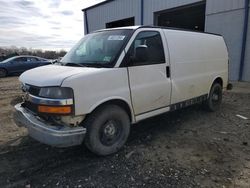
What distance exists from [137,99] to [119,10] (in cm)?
1583

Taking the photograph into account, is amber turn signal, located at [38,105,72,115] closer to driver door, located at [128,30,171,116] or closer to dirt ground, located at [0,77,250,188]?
dirt ground, located at [0,77,250,188]

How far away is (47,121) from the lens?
3.69 m

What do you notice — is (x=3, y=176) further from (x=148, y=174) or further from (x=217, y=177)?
(x=217, y=177)

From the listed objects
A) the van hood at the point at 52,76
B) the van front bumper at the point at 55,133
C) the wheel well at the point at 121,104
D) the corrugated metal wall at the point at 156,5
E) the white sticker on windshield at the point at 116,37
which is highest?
the corrugated metal wall at the point at 156,5

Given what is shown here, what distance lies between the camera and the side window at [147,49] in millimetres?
4195

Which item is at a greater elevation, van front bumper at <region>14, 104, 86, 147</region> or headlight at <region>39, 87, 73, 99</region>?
headlight at <region>39, 87, 73, 99</region>

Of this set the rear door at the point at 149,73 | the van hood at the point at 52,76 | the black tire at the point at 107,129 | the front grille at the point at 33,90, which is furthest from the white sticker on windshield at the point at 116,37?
the front grille at the point at 33,90

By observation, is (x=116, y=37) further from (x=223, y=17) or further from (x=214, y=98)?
(x=223, y=17)

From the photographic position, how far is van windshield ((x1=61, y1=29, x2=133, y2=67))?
4.11 metres

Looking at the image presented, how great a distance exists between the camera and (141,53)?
4191 millimetres

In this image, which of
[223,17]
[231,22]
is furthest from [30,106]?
[223,17]

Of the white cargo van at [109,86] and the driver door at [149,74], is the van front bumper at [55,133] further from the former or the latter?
the driver door at [149,74]

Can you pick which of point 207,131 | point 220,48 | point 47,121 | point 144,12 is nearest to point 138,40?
point 47,121

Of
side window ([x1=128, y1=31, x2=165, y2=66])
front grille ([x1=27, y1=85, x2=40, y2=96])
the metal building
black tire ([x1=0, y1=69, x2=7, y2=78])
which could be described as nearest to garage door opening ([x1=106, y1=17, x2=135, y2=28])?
the metal building
